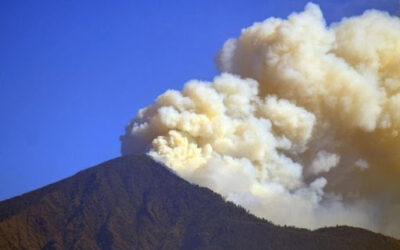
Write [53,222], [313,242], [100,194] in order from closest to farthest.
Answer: [313,242] → [53,222] → [100,194]

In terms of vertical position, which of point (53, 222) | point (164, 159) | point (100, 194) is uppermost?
point (164, 159)

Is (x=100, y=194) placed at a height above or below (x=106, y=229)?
above

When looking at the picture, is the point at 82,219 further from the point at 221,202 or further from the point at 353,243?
the point at 353,243

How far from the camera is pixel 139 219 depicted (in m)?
71.9

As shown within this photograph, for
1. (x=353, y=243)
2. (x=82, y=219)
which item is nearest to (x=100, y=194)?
(x=82, y=219)

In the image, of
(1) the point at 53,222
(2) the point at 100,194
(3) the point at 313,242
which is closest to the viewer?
(3) the point at 313,242

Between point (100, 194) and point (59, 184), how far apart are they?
678 cm

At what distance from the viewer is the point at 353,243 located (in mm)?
66375

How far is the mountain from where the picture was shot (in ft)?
217

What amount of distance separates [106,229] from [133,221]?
11.3ft

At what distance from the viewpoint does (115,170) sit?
8056cm

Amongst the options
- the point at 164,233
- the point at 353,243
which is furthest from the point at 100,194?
the point at 353,243

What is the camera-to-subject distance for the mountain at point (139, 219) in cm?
6625

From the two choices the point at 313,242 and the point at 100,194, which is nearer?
the point at 313,242
